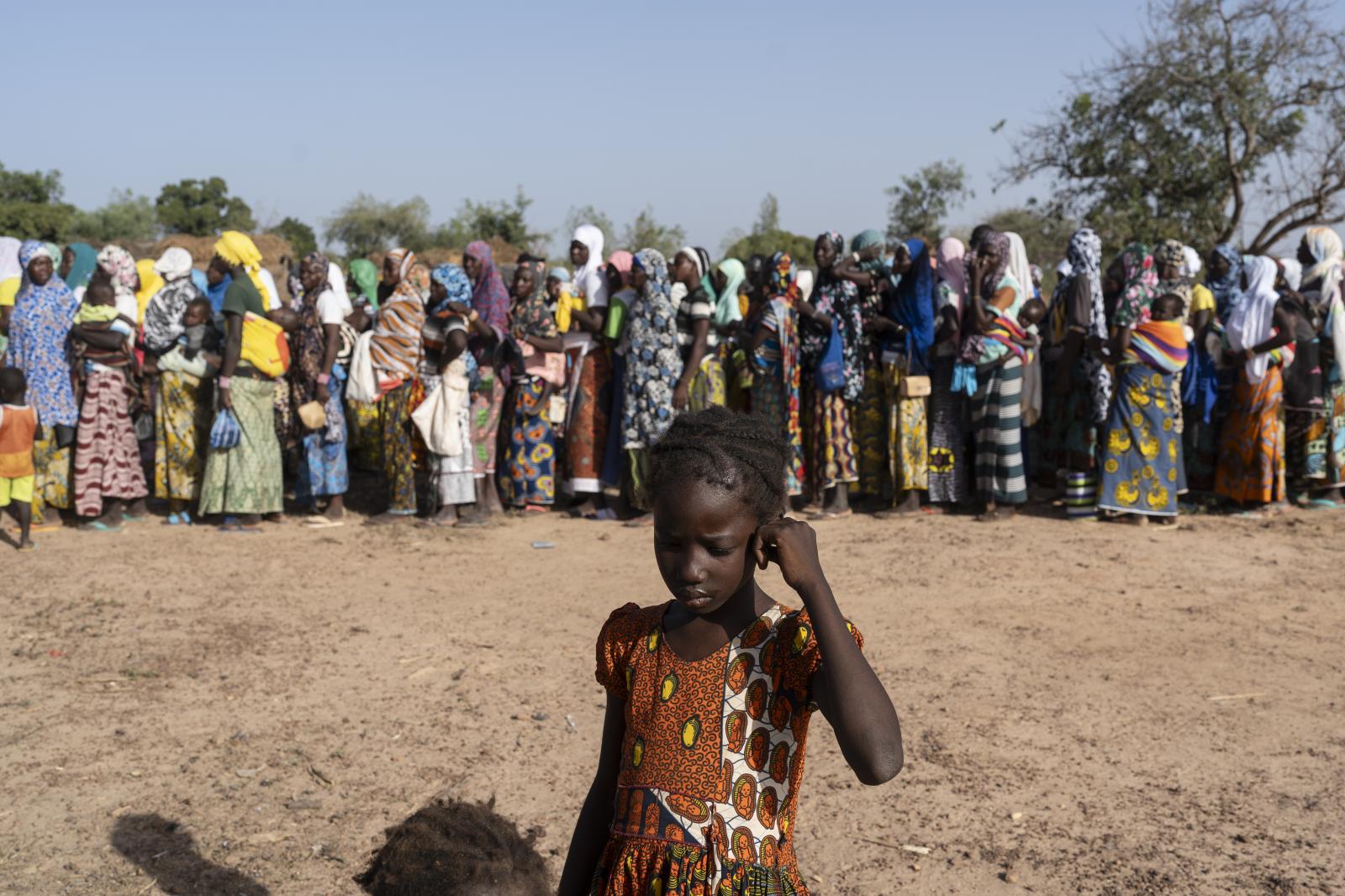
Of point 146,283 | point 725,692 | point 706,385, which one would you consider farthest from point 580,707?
point 146,283

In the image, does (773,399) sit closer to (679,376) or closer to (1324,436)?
(679,376)

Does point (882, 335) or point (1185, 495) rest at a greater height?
point (882, 335)

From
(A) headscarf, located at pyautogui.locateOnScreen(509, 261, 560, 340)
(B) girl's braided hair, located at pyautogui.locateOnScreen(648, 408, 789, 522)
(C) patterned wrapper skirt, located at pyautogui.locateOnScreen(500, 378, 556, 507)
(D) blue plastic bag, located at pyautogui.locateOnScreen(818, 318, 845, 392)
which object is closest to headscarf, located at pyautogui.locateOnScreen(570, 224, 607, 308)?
(A) headscarf, located at pyautogui.locateOnScreen(509, 261, 560, 340)

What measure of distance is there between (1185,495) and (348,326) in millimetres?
7043

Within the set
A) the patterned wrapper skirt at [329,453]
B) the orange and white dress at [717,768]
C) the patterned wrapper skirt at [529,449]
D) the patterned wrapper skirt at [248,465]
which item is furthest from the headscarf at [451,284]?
the orange and white dress at [717,768]

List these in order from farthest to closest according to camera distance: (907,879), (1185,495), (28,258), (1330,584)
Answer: (1185,495) → (28,258) → (1330,584) → (907,879)

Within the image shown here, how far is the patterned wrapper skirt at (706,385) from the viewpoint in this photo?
9.15m

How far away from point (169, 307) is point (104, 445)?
118 centimetres

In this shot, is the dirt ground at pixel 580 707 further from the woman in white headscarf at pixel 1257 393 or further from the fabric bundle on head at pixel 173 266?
the fabric bundle on head at pixel 173 266

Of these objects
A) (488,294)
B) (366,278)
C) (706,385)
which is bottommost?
(706,385)

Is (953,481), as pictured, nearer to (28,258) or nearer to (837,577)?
(837,577)

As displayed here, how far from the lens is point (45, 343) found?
8.74 m

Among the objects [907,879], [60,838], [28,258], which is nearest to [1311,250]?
[907,879]

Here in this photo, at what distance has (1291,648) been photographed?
5977 mm
